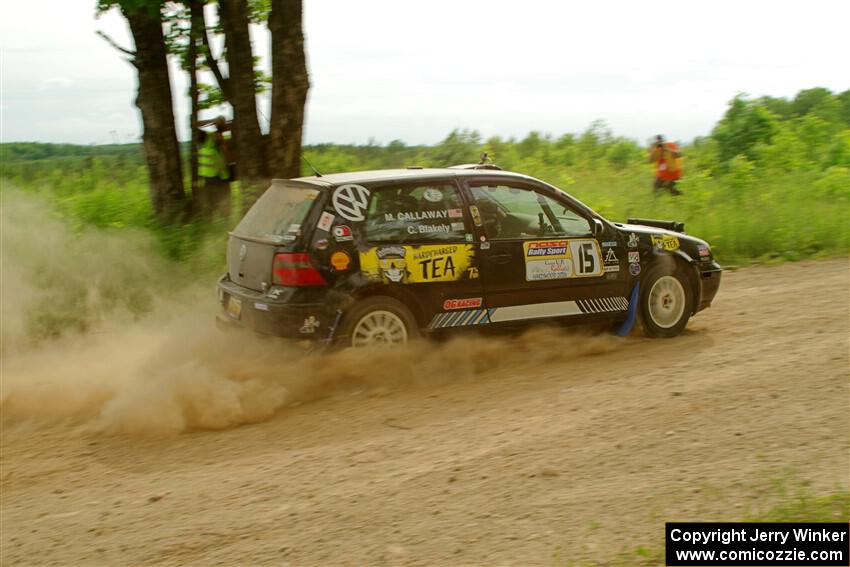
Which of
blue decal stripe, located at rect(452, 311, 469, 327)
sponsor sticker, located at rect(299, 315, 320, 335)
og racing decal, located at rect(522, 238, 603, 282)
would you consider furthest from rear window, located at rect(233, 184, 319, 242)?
og racing decal, located at rect(522, 238, 603, 282)

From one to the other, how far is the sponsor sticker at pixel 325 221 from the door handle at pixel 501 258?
4.64ft

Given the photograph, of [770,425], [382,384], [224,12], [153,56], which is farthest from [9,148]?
[770,425]

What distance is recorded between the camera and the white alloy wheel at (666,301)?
826cm

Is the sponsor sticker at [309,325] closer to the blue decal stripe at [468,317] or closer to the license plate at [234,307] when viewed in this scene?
the license plate at [234,307]

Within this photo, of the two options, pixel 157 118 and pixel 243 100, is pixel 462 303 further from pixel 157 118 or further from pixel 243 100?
pixel 157 118

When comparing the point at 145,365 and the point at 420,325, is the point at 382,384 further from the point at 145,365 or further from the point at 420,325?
the point at 145,365

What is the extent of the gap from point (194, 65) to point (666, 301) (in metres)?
8.16

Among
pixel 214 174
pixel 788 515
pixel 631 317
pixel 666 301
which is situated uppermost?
pixel 214 174

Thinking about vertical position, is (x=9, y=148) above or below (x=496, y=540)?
above

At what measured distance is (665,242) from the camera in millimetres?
8273

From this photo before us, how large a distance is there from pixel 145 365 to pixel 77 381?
558 mm

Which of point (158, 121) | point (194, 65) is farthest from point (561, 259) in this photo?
point (194, 65)

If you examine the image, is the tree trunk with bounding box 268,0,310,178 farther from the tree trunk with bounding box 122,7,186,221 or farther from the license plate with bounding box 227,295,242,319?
the license plate with bounding box 227,295,242,319

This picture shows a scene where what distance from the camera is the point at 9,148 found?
976 inches
